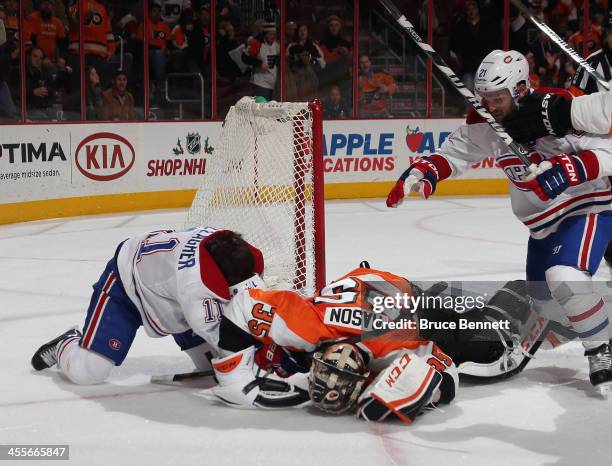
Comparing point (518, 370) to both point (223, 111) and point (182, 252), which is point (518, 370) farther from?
point (223, 111)

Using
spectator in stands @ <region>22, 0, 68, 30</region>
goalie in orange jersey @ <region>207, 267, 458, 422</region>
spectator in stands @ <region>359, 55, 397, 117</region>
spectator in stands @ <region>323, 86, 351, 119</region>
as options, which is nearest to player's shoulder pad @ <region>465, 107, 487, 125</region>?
goalie in orange jersey @ <region>207, 267, 458, 422</region>

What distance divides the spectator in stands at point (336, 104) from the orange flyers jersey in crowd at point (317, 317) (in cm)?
610

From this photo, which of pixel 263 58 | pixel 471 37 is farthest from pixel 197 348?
pixel 471 37

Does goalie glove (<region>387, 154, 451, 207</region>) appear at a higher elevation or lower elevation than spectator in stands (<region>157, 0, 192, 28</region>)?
lower

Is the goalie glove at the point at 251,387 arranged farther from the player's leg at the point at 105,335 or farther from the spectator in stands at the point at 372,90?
the spectator in stands at the point at 372,90

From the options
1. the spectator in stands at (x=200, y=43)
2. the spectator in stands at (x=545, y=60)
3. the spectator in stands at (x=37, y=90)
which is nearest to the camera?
the spectator in stands at (x=37, y=90)

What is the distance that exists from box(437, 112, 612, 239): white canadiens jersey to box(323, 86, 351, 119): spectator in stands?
550 cm

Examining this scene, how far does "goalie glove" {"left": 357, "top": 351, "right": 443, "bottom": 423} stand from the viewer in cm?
240

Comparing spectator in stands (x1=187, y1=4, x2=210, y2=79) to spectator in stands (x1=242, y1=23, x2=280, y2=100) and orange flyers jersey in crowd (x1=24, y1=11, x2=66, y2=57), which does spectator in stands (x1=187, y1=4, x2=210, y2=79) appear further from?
orange flyers jersey in crowd (x1=24, y1=11, x2=66, y2=57)

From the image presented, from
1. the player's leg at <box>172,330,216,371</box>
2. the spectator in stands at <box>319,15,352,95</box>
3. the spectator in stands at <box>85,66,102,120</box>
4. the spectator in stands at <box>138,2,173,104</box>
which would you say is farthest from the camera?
the spectator in stands at <box>319,15,352,95</box>

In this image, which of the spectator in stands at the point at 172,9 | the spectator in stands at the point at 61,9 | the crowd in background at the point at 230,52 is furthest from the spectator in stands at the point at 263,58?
the spectator in stands at the point at 61,9

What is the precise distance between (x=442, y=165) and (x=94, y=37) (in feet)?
16.2

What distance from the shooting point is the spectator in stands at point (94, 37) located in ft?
24.0

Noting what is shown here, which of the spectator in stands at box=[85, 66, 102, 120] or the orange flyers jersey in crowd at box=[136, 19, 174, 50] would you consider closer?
the spectator in stands at box=[85, 66, 102, 120]
